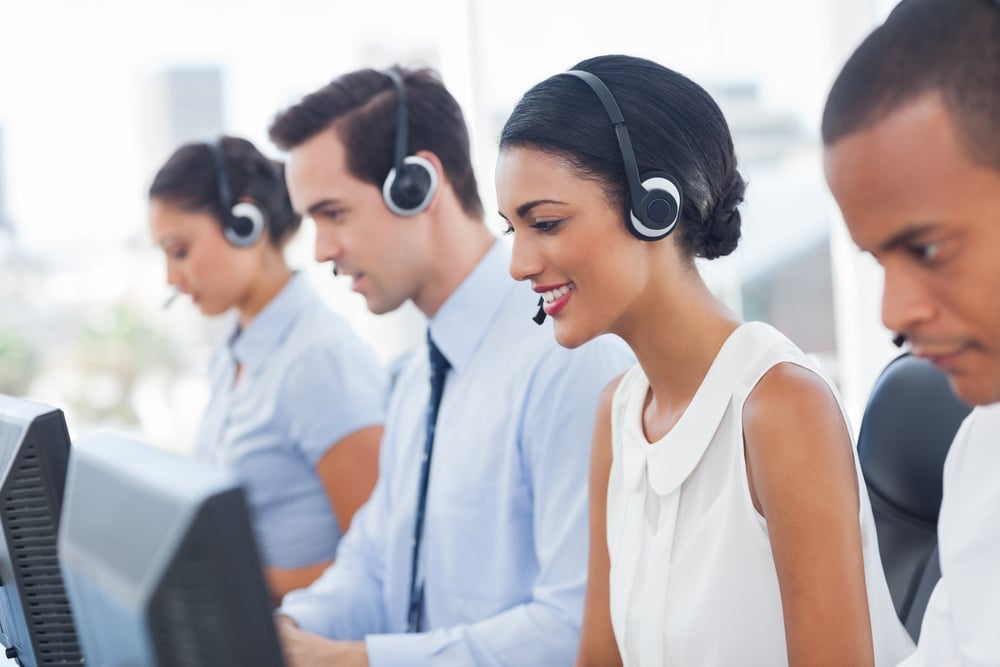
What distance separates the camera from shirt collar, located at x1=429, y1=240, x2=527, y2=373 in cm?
165

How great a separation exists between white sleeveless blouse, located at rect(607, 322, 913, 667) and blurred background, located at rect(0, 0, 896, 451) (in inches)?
79.6

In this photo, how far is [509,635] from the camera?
1.40 m

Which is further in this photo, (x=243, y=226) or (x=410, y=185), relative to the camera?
(x=243, y=226)

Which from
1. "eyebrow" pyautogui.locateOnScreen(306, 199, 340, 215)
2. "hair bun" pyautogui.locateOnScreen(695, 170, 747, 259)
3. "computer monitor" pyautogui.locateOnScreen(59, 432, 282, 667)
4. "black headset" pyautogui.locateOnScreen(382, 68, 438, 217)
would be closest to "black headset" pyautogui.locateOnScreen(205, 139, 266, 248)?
"eyebrow" pyautogui.locateOnScreen(306, 199, 340, 215)

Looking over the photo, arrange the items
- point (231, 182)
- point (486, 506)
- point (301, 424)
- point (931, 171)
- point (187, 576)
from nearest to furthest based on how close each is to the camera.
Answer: point (187, 576) → point (931, 171) → point (486, 506) → point (301, 424) → point (231, 182)

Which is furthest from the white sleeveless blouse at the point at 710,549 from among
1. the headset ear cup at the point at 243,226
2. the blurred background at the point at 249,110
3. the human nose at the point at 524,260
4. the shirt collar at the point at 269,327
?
the blurred background at the point at 249,110

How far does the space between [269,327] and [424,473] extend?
2.29ft

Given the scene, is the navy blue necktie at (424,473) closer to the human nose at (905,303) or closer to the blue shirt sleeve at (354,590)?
the blue shirt sleeve at (354,590)

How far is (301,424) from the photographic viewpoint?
78.7 inches

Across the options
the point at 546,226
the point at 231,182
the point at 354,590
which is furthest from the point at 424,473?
the point at 231,182

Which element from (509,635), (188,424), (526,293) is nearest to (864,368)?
(526,293)

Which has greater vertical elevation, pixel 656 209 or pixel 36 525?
pixel 656 209

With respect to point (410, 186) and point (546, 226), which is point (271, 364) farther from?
point (546, 226)

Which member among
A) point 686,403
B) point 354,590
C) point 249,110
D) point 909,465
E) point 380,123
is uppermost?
point 249,110
